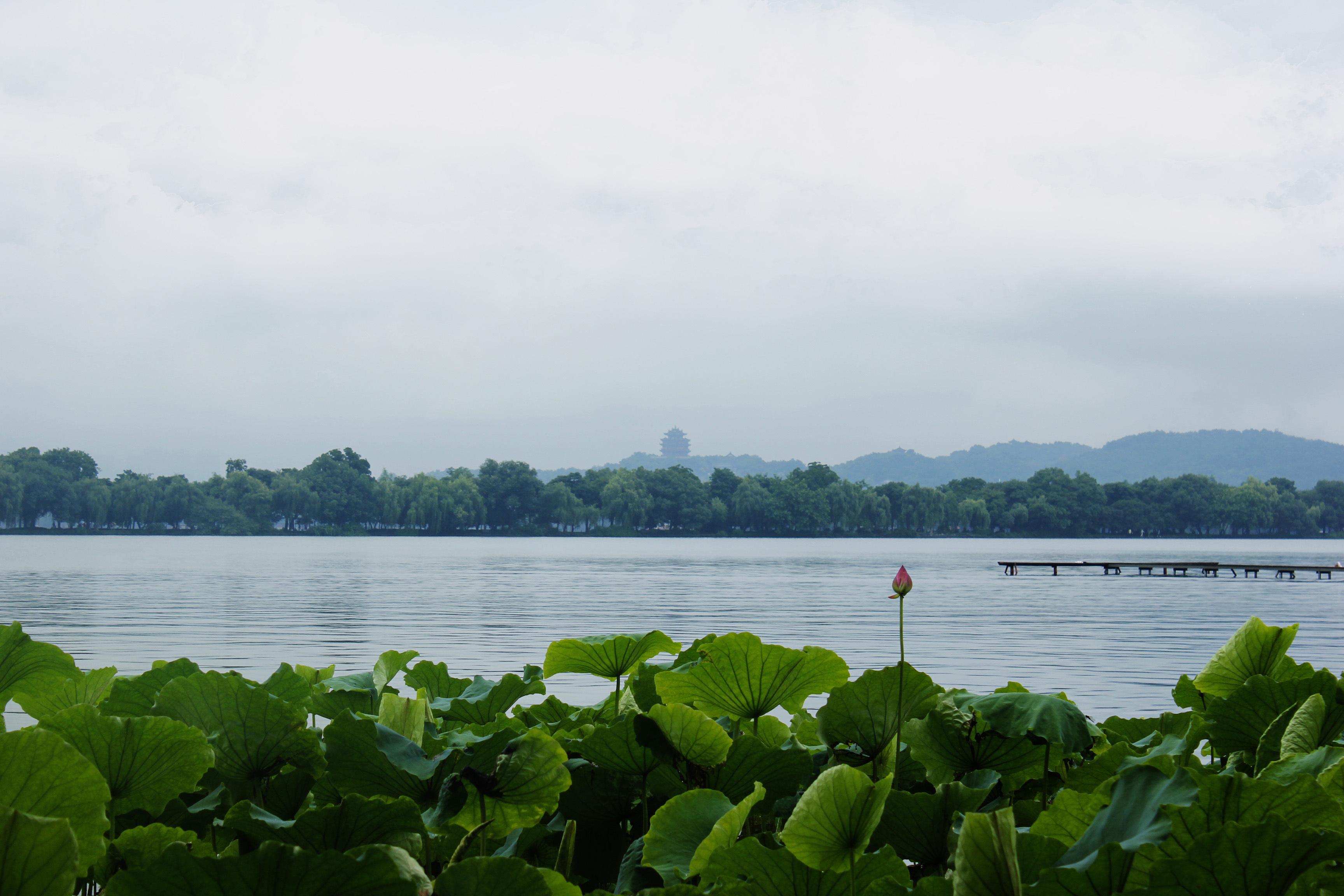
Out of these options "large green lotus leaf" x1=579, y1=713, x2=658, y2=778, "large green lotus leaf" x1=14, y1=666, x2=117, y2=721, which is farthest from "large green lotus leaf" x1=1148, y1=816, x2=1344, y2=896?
"large green lotus leaf" x1=14, y1=666, x2=117, y2=721

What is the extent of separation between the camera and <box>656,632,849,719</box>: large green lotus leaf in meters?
1.40

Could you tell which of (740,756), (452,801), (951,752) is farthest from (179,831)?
(951,752)

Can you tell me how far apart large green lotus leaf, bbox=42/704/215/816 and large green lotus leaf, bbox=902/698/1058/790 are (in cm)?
88

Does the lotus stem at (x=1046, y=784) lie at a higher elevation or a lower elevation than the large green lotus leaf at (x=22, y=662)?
lower

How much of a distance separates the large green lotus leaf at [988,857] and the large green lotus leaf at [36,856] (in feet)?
1.82

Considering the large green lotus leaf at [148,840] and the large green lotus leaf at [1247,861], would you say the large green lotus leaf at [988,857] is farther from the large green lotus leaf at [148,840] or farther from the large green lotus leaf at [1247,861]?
the large green lotus leaf at [148,840]

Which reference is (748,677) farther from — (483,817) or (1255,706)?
(1255,706)

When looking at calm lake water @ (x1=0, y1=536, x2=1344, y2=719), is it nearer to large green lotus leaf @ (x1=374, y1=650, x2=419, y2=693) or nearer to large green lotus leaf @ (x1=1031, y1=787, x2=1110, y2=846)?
large green lotus leaf @ (x1=374, y1=650, x2=419, y2=693)

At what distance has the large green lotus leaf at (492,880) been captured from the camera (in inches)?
29.0

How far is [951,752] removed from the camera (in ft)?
4.61

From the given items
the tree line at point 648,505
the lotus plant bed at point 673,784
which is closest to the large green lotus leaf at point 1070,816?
the lotus plant bed at point 673,784

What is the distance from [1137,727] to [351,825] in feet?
4.66

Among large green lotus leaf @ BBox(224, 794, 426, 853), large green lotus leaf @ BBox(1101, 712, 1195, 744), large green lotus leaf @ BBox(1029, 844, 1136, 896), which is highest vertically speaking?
large green lotus leaf @ BBox(1029, 844, 1136, 896)

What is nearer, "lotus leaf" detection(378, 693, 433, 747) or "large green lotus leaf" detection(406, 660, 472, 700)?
"lotus leaf" detection(378, 693, 433, 747)
